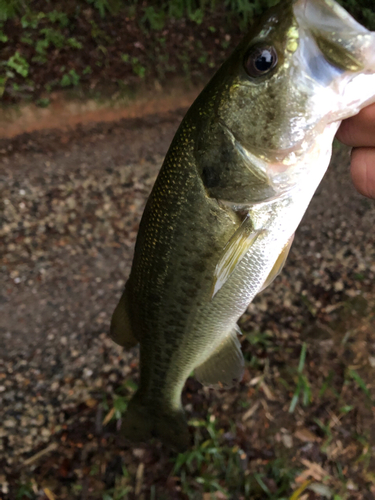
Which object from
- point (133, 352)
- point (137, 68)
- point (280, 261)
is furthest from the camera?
point (137, 68)

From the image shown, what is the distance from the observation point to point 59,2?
2650 millimetres

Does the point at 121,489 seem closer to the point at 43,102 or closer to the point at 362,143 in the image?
the point at 362,143

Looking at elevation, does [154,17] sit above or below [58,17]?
above

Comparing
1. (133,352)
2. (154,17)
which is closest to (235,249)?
(133,352)

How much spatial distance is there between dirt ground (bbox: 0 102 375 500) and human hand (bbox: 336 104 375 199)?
158cm

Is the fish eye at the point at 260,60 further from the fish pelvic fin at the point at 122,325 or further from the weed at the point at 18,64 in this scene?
the weed at the point at 18,64

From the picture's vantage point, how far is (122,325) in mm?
1685

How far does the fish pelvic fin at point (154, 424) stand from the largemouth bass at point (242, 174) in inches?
18.3

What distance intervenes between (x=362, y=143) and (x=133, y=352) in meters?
2.11

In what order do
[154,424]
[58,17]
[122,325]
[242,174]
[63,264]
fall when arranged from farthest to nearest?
[63,264] → [58,17] → [154,424] → [122,325] → [242,174]

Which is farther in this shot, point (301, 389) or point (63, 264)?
point (63, 264)

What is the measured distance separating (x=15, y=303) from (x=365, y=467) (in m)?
2.95

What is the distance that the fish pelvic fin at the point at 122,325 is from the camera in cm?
165

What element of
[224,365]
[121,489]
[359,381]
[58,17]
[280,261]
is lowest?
[121,489]
